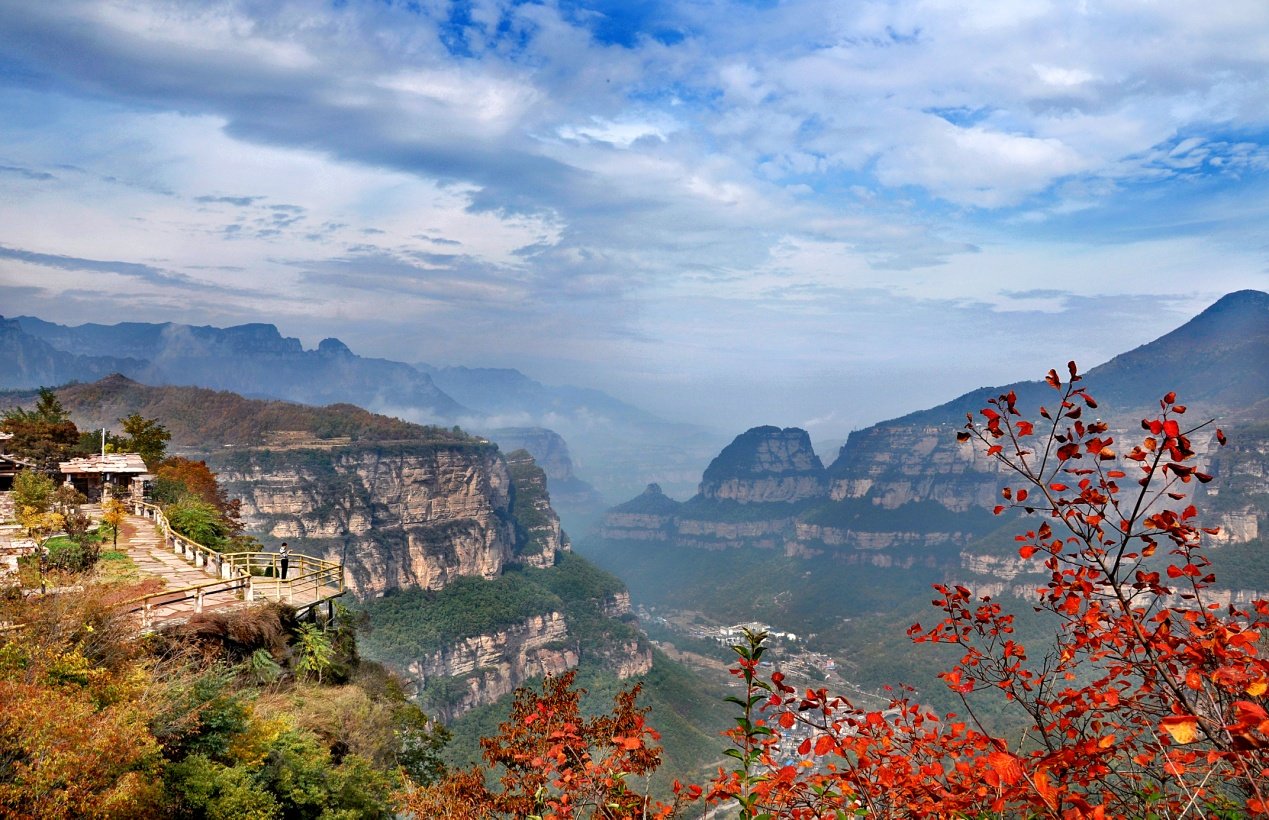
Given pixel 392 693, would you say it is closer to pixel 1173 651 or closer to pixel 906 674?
pixel 1173 651

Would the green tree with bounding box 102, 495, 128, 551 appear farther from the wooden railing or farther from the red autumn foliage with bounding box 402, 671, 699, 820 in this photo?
the red autumn foliage with bounding box 402, 671, 699, 820

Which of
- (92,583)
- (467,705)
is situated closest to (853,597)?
(467,705)

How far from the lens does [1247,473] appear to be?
119188 millimetres

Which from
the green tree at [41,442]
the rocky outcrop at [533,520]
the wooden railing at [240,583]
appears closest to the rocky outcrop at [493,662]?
the rocky outcrop at [533,520]

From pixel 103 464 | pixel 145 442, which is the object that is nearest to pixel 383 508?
pixel 145 442

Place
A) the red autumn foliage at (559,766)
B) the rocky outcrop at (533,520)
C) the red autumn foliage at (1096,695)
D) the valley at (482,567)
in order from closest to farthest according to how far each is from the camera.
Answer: the red autumn foliage at (1096,695) < the red autumn foliage at (559,766) < the valley at (482,567) < the rocky outcrop at (533,520)

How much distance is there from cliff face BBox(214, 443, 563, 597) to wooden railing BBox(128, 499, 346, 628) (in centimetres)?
6491

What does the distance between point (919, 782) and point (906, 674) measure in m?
126

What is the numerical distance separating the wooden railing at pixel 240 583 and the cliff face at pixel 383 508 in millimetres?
64911

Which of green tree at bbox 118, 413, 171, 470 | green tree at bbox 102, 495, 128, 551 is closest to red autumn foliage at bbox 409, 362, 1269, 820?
green tree at bbox 102, 495, 128, 551

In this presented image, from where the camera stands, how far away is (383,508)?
4035 inches

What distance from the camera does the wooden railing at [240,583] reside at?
16953 millimetres

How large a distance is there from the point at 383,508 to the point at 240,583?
86.8 m

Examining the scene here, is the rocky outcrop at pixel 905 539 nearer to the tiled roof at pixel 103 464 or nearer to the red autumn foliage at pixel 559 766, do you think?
the tiled roof at pixel 103 464
